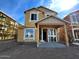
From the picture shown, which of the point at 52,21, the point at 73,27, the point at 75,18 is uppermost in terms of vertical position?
the point at 75,18

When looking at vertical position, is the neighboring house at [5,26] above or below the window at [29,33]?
above

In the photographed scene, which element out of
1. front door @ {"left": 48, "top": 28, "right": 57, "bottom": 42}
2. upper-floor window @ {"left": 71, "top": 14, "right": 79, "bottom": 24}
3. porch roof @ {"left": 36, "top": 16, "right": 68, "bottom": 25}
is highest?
upper-floor window @ {"left": 71, "top": 14, "right": 79, "bottom": 24}

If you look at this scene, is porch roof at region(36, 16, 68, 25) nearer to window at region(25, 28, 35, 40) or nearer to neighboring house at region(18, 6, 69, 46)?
neighboring house at region(18, 6, 69, 46)

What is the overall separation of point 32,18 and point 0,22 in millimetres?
17375

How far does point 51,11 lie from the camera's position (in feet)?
77.6

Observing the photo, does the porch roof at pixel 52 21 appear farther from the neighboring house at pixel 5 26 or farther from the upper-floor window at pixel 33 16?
the neighboring house at pixel 5 26

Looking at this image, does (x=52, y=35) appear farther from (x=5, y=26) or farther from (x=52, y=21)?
(x=5, y=26)

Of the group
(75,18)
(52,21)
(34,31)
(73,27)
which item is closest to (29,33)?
(34,31)

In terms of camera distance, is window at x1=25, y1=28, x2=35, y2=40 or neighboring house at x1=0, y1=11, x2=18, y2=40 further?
neighboring house at x1=0, y1=11, x2=18, y2=40

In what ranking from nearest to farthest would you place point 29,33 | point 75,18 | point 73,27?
point 29,33, point 73,27, point 75,18

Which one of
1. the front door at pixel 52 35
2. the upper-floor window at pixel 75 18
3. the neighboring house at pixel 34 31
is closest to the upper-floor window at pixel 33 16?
the neighboring house at pixel 34 31

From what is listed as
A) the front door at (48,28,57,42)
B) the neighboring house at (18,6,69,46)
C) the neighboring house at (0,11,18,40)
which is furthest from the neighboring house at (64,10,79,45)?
the neighboring house at (0,11,18,40)

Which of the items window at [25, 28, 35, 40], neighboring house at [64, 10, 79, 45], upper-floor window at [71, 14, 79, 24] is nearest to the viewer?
neighboring house at [64, 10, 79, 45]

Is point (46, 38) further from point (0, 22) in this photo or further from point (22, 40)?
point (0, 22)
